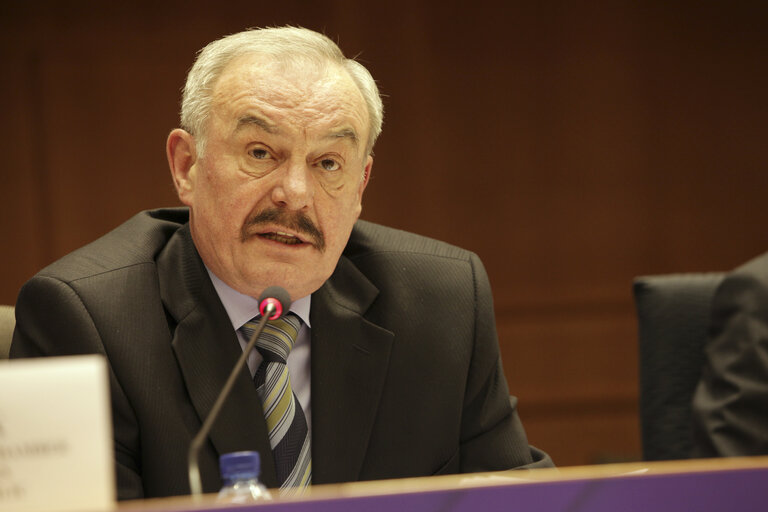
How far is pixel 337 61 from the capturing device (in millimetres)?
1752

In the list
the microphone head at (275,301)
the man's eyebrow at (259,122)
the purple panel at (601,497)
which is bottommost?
the purple panel at (601,497)

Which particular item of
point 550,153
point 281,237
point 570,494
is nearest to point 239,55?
point 281,237

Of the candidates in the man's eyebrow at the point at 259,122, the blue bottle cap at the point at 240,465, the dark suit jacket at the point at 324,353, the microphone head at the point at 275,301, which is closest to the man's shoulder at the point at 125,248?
the dark suit jacket at the point at 324,353

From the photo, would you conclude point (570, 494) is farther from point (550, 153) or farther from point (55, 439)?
point (550, 153)

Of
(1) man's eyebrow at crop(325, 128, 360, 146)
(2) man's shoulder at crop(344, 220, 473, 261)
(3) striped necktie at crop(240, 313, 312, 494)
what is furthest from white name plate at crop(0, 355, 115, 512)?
(2) man's shoulder at crop(344, 220, 473, 261)

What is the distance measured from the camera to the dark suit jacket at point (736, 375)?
1.89 m

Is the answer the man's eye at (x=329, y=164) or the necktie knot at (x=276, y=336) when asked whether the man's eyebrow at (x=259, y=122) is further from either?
the necktie knot at (x=276, y=336)

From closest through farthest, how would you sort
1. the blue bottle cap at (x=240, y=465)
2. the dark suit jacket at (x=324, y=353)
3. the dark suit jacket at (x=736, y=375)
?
1. the blue bottle cap at (x=240, y=465)
2. the dark suit jacket at (x=324, y=353)
3. the dark suit jacket at (x=736, y=375)

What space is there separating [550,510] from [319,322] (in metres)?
0.94

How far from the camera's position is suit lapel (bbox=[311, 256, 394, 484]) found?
164cm

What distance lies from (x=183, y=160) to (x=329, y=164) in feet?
0.97

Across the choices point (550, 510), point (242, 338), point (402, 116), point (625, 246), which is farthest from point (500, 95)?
point (550, 510)

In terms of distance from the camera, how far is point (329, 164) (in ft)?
5.59

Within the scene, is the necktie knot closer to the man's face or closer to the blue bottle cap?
the man's face
